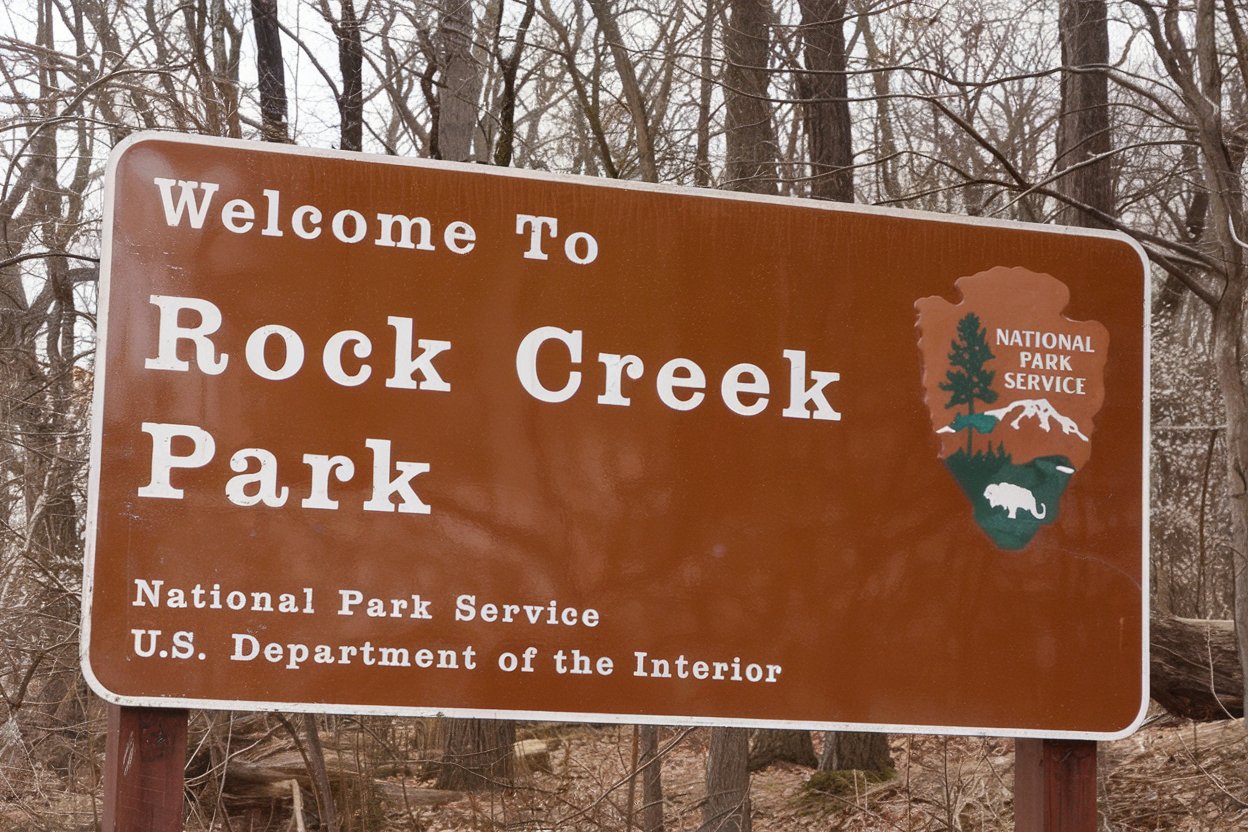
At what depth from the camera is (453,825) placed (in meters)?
8.47

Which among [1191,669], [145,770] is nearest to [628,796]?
[1191,669]

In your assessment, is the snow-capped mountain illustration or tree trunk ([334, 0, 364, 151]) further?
tree trunk ([334, 0, 364, 151])

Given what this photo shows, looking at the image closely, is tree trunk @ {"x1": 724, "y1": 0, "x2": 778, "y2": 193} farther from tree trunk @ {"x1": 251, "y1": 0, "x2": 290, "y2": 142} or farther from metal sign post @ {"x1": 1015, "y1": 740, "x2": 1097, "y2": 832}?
metal sign post @ {"x1": 1015, "y1": 740, "x2": 1097, "y2": 832}

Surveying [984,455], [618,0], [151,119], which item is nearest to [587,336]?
[984,455]

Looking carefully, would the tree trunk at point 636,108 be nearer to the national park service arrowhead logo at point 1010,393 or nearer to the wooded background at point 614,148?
the wooded background at point 614,148

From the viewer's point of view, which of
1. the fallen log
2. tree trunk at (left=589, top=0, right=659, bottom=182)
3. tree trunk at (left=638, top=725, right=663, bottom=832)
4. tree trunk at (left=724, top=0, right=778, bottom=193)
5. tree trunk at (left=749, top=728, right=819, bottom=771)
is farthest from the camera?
tree trunk at (left=749, top=728, right=819, bottom=771)

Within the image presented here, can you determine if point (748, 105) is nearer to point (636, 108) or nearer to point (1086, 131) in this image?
point (636, 108)

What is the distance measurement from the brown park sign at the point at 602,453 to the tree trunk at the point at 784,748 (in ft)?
28.6

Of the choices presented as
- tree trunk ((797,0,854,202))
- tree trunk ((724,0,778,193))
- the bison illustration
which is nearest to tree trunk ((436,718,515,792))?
tree trunk ((724,0,778,193))

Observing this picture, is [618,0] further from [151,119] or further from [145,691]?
[145,691]

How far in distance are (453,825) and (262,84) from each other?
18.1 ft

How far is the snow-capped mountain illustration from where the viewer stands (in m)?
3.44

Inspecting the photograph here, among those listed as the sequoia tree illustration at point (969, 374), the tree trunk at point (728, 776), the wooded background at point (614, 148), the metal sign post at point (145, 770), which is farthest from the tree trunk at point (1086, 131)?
the metal sign post at point (145, 770)

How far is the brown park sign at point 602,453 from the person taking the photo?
9.78ft
